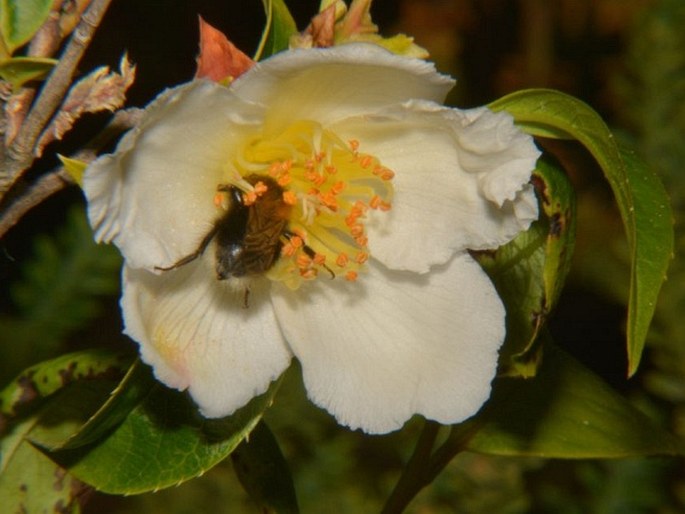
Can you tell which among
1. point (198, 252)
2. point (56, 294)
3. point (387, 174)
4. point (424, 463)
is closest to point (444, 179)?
point (387, 174)

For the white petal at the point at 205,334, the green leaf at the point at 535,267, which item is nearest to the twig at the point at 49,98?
the white petal at the point at 205,334

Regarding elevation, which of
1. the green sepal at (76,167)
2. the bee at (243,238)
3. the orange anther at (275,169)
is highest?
the green sepal at (76,167)

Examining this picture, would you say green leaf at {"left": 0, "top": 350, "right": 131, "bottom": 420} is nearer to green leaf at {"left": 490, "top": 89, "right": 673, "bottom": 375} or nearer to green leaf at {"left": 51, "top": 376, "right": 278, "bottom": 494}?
green leaf at {"left": 51, "top": 376, "right": 278, "bottom": 494}

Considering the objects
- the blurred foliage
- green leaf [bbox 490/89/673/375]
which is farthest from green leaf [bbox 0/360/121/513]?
the blurred foliage

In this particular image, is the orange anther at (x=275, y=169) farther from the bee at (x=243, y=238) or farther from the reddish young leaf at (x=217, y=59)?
the reddish young leaf at (x=217, y=59)

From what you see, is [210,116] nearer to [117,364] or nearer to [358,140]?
[358,140]
